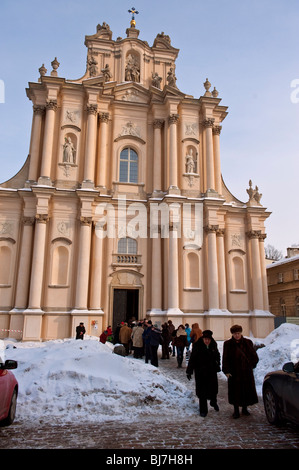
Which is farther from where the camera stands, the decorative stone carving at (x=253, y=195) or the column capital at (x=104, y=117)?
the decorative stone carving at (x=253, y=195)

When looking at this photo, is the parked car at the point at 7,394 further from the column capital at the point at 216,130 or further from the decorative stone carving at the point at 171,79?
the decorative stone carving at the point at 171,79

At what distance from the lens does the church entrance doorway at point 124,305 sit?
76.4ft

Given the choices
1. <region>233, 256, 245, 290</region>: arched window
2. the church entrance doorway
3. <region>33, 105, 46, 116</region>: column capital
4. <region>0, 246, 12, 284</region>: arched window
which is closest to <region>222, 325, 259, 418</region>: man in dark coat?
the church entrance doorway

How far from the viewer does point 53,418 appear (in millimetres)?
6863

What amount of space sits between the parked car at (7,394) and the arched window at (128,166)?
64.7 ft

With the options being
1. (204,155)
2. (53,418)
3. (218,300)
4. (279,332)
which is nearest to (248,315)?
(218,300)

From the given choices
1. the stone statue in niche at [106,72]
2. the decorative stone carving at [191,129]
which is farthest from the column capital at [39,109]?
the decorative stone carving at [191,129]

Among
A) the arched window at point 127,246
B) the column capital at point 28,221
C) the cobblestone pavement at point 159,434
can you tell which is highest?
the column capital at point 28,221

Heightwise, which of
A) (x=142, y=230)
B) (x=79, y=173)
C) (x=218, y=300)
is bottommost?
(x=218, y=300)

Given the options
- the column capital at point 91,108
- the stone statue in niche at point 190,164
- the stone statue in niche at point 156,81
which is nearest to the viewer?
the column capital at point 91,108

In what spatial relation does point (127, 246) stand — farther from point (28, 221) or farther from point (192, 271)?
point (28, 221)

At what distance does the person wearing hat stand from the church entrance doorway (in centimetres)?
1579
